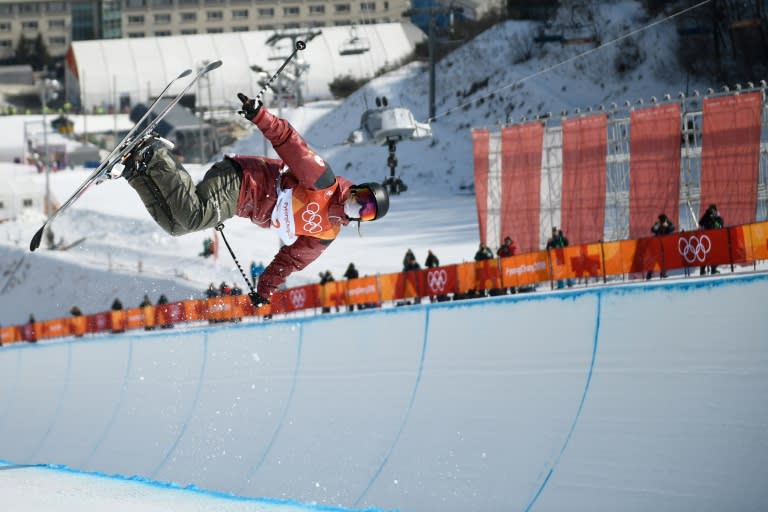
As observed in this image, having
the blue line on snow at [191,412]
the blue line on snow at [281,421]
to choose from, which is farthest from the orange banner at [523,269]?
the blue line on snow at [281,421]

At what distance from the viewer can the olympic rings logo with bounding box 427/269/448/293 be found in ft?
60.4

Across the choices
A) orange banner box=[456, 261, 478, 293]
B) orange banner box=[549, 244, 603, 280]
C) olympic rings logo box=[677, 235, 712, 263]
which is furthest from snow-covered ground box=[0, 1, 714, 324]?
olympic rings logo box=[677, 235, 712, 263]

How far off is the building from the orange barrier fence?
211 feet

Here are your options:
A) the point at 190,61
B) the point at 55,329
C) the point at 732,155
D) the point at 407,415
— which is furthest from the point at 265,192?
the point at 190,61

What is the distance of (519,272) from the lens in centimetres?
1755

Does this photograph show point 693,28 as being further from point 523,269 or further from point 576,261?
point 576,261

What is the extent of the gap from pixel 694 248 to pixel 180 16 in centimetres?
8324

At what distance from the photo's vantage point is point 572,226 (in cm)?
2061

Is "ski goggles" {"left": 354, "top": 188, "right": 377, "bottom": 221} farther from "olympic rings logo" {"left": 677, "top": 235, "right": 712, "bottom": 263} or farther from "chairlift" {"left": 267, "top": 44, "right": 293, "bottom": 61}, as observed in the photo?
"chairlift" {"left": 267, "top": 44, "right": 293, "bottom": 61}

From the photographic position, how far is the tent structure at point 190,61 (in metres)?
75.5

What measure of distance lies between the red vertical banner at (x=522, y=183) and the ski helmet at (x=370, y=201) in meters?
14.7

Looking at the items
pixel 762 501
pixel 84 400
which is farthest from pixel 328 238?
pixel 84 400

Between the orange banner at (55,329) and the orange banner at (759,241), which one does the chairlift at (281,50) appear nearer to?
the orange banner at (55,329)

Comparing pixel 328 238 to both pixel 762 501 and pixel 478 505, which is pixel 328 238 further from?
pixel 762 501
